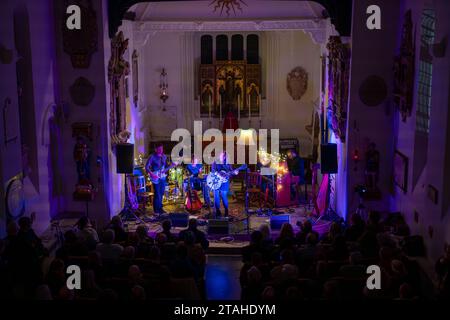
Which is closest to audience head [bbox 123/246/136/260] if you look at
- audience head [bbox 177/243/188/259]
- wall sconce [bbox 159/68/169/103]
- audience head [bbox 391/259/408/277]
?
audience head [bbox 177/243/188/259]

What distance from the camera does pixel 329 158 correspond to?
15375 millimetres

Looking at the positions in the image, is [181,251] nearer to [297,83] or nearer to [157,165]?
[157,165]

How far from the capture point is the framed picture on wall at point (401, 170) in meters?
13.7

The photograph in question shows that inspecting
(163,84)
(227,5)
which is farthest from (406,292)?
(163,84)

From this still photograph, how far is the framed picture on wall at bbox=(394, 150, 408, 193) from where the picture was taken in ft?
45.0

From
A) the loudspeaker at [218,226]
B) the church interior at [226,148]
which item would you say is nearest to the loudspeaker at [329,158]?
the church interior at [226,148]

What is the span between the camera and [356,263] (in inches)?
402

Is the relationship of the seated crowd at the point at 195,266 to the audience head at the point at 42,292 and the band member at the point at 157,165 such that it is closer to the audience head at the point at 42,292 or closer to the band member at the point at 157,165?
the audience head at the point at 42,292

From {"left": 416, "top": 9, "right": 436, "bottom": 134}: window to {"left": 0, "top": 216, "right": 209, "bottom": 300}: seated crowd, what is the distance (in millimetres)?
4679

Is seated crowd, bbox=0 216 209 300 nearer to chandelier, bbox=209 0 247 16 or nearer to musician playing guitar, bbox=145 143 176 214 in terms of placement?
musician playing guitar, bbox=145 143 176 214

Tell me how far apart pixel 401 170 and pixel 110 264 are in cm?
638

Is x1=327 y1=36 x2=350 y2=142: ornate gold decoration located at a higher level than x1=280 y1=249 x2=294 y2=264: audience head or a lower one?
higher

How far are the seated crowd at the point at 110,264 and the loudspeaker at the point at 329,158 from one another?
14.9 ft

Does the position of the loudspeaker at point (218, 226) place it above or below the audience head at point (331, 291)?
below
